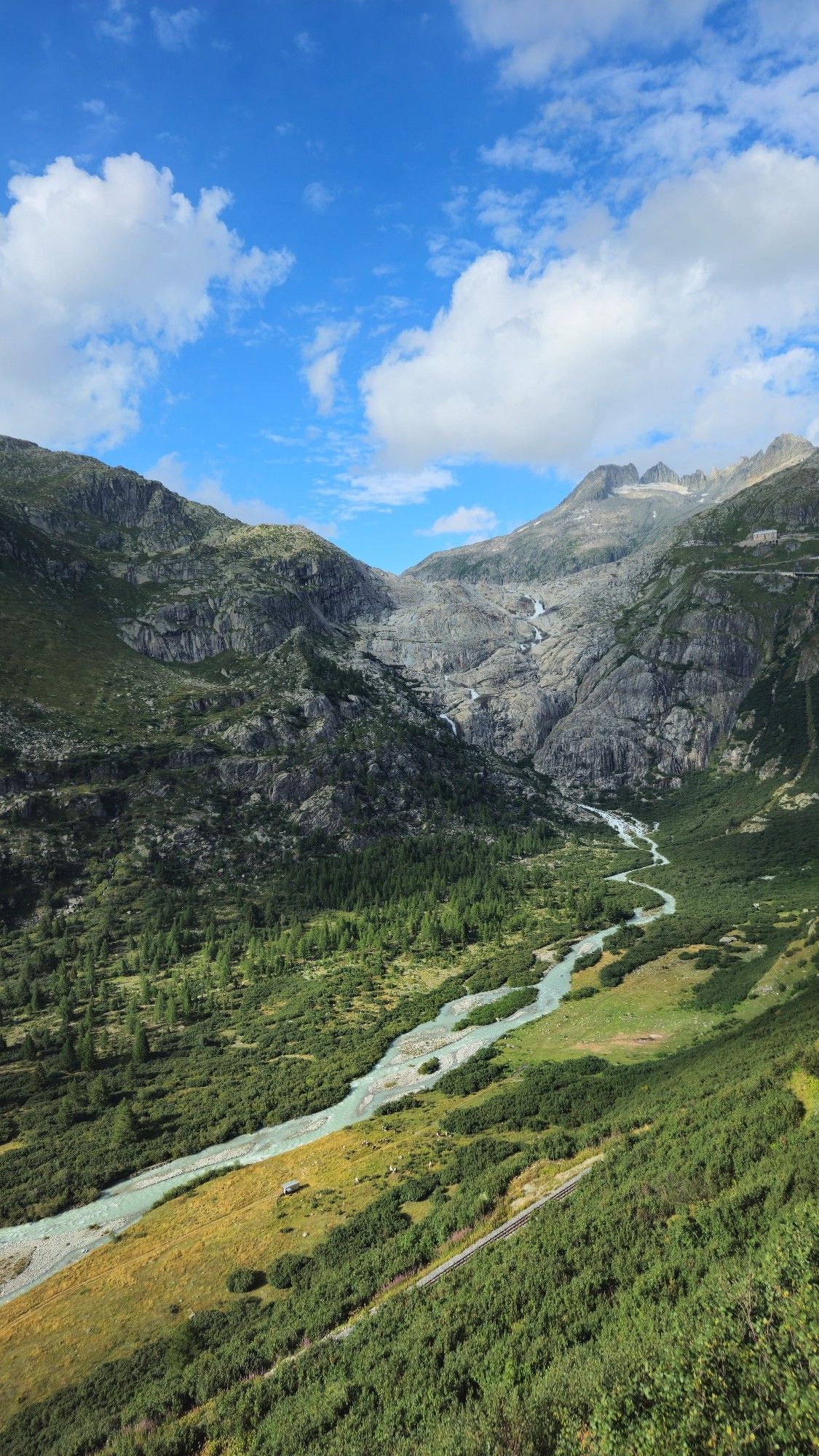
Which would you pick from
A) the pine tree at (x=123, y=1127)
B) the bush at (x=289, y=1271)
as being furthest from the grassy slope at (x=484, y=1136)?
the pine tree at (x=123, y=1127)

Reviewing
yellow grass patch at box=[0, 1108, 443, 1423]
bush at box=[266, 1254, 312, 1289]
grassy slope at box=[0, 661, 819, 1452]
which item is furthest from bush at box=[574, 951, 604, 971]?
bush at box=[266, 1254, 312, 1289]

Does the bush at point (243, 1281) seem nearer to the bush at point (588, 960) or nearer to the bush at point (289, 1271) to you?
the bush at point (289, 1271)

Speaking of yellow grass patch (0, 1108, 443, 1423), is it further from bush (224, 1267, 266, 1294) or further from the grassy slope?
bush (224, 1267, 266, 1294)

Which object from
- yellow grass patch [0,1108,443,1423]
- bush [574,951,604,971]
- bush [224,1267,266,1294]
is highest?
bush [224,1267,266,1294]

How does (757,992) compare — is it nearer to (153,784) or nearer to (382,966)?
(382,966)

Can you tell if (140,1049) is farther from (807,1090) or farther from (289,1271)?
(807,1090)

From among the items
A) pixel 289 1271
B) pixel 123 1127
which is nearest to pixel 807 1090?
pixel 289 1271
